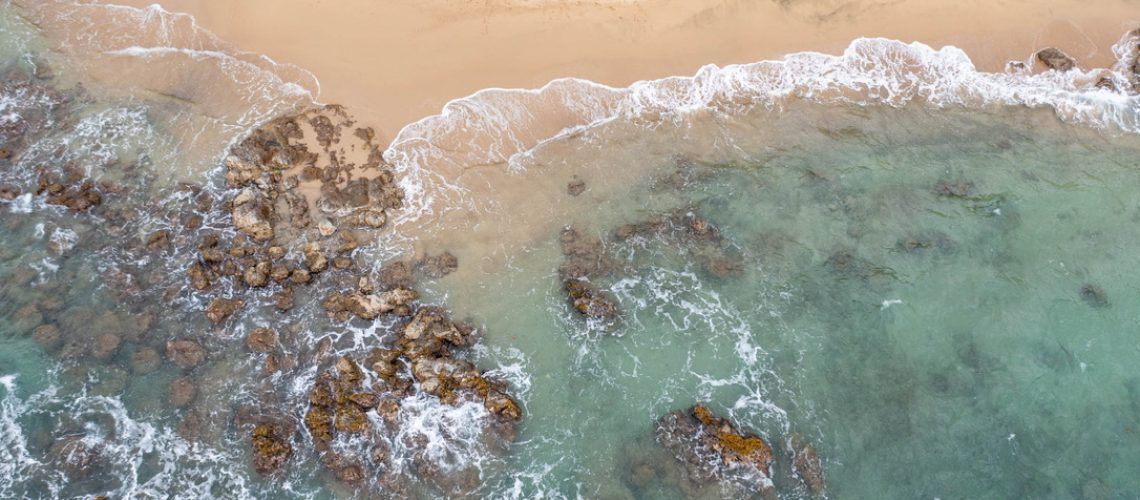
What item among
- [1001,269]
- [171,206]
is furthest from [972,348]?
[171,206]

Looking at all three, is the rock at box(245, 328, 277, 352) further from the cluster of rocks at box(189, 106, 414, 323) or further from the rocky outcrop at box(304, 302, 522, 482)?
the rocky outcrop at box(304, 302, 522, 482)

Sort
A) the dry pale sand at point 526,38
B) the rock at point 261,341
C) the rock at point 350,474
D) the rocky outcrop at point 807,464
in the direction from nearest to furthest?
1. the rock at point 350,474
2. the rocky outcrop at point 807,464
3. the rock at point 261,341
4. the dry pale sand at point 526,38

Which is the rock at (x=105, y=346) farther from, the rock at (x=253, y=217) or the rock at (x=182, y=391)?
the rock at (x=253, y=217)

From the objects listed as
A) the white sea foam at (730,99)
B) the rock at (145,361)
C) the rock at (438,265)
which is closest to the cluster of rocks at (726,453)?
the rock at (438,265)

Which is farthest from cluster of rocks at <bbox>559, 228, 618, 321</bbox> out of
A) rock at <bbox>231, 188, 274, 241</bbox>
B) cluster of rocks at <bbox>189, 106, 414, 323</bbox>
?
rock at <bbox>231, 188, 274, 241</bbox>

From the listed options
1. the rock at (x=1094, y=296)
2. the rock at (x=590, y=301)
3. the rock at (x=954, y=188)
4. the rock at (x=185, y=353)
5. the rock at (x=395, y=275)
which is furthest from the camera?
the rock at (x=954, y=188)

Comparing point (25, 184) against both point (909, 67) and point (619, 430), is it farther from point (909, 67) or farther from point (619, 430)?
point (909, 67)
